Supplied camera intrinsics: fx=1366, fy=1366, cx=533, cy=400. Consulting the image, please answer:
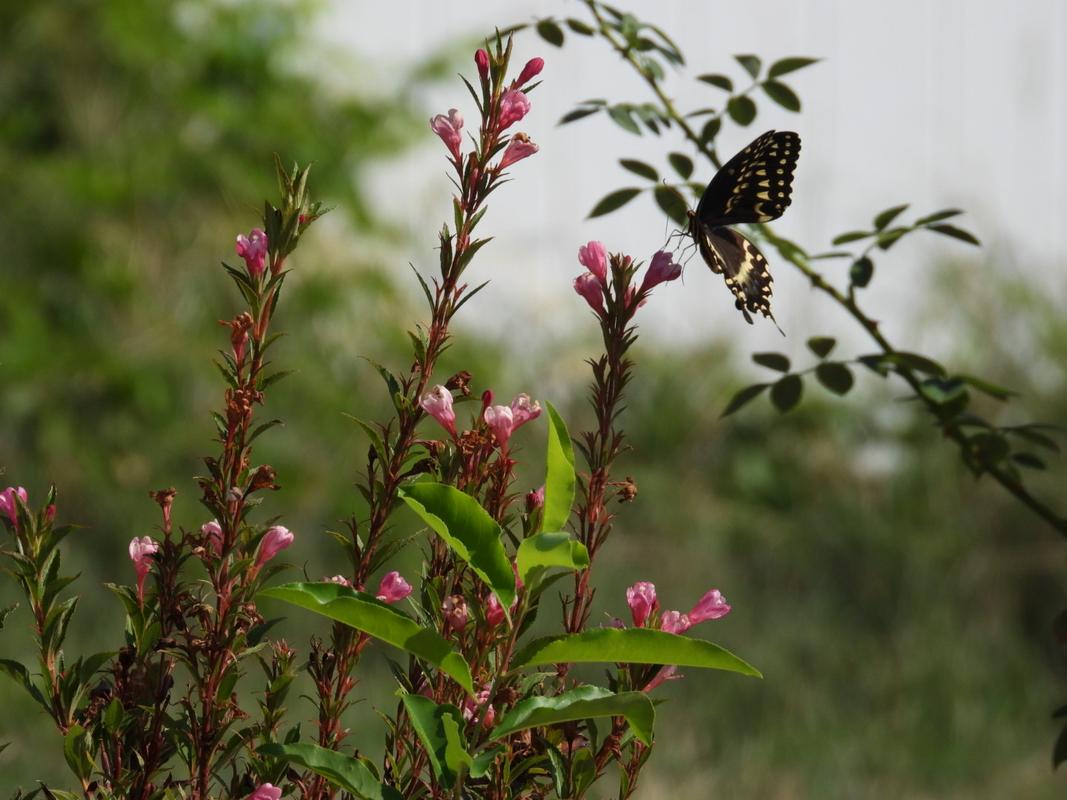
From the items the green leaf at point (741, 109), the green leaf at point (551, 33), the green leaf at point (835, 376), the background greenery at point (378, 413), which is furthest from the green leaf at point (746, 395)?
the background greenery at point (378, 413)

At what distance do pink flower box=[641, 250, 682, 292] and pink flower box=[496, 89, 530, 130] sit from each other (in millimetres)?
167

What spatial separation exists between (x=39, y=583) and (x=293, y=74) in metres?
10.1

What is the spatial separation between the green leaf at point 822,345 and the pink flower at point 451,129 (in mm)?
991

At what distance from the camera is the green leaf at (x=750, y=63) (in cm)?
210

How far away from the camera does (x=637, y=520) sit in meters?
7.94

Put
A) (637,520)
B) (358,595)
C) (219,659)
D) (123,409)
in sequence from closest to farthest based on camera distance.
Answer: (358,595) < (219,659) < (637,520) < (123,409)

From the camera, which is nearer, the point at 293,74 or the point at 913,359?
the point at 913,359

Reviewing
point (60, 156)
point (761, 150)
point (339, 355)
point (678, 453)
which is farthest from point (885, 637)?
point (60, 156)

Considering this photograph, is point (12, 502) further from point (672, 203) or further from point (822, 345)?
point (822, 345)

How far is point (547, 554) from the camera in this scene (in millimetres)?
983

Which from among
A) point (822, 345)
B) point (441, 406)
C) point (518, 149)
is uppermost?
point (822, 345)

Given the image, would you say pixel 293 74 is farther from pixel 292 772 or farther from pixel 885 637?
pixel 292 772

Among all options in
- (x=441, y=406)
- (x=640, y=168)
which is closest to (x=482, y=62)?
(x=441, y=406)

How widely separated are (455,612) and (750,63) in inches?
51.7
